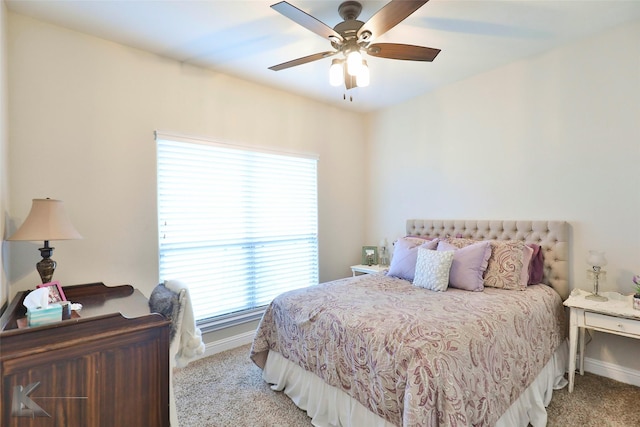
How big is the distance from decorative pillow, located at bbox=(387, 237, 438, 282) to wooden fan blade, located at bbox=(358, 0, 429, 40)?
1.93m

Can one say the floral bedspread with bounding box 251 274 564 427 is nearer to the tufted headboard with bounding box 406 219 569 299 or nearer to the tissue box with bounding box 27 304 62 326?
the tufted headboard with bounding box 406 219 569 299

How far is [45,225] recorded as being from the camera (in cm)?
185

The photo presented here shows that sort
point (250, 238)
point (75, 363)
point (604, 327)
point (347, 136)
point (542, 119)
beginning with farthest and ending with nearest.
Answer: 1. point (347, 136)
2. point (250, 238)
3. point (542, 119)
4. point (604, 327)
5. point (75, 363)

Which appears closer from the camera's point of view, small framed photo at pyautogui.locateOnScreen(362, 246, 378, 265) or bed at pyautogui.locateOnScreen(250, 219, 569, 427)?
bed at pyautogui.locateOnScreen(250, 219, 569, 427)

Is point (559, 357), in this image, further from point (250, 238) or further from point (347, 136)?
point (347, 136)

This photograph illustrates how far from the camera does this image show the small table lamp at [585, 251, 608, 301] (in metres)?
2.32

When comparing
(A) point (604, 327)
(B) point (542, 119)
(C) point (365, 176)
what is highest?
(B) point (542, 119)

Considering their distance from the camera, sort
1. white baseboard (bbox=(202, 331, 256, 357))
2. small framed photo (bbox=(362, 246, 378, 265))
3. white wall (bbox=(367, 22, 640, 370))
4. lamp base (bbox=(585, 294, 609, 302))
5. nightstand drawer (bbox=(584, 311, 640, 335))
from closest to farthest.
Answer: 1. nightstand drawer (bbox=(584, 311, 640, 335))
2. lamp base (bbox=(585, 294, 609, 302))
3. white wall (bbox=(367, 22, 640, 370))
4. white baseboard (bbox=(202, 331, 256, 357))
5. small framed photo (bbox=(362, 246, 378, 265))

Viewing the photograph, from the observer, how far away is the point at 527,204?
2920 mm

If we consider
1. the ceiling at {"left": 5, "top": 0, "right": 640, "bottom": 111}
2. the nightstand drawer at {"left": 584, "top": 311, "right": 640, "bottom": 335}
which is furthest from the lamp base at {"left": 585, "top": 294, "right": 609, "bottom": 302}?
the ceiling at {"left": 5, "top": 0, "right": 640, "bottom": 111}

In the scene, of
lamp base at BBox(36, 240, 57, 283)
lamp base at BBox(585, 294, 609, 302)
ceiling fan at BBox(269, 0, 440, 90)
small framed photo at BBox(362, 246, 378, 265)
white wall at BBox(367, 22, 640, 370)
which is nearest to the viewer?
ceiling fan at BBox(269, 0, 440, 90)

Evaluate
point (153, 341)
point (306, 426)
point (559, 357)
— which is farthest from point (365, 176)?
point (153, 341)

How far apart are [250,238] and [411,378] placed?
7.51 feet

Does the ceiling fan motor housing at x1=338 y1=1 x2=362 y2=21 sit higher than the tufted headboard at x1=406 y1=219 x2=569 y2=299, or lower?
higher
